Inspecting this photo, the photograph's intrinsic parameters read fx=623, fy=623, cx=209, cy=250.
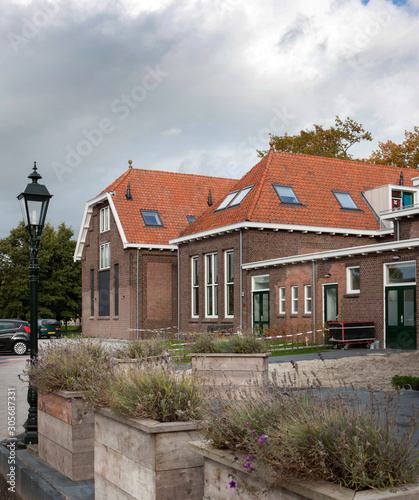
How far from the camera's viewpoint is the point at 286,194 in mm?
30344

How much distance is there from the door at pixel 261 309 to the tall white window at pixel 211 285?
3.62 meters

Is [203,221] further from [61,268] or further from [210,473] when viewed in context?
[61,268]

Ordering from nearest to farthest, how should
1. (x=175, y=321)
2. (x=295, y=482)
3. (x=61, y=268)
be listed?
1. (x=295, y=482)
2. (x=175, y=321)
3. (x=61, y=268)

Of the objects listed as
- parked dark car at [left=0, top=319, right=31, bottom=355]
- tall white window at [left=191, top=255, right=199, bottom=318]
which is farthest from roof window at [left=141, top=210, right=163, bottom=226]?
parked dark car at [left=0, top=319, right=31, bottom=355]

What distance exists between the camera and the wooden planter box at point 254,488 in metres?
2.78

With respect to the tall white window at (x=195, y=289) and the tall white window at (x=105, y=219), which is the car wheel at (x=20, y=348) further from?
the tall white window at (x=105, y=219)

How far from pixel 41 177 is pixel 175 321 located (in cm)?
2731

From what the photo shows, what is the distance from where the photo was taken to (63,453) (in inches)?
249

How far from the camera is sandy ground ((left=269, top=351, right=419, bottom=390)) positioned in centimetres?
1327

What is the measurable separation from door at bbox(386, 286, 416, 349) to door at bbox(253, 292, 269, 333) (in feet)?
23.6

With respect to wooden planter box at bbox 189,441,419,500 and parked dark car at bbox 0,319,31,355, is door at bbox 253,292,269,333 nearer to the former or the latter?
parked dark car at bbox 0,319,31,355

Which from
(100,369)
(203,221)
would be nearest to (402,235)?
(203,221)

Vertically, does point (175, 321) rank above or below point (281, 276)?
below

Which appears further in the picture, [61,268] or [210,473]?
[61,268]
